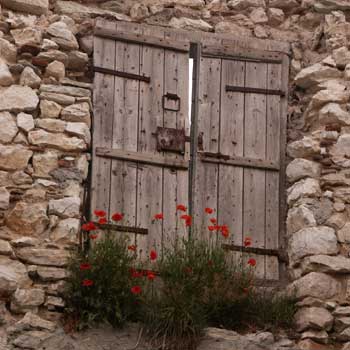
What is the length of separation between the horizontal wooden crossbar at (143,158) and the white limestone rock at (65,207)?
0.64 m

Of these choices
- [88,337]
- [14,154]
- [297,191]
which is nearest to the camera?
[88,337]

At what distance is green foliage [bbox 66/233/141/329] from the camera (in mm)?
7867

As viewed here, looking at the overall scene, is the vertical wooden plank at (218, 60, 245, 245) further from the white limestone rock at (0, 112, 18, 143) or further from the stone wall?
the white limestone rock at (0, 112, 18, 143)

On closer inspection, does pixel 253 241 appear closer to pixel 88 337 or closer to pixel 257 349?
pixel 257 349

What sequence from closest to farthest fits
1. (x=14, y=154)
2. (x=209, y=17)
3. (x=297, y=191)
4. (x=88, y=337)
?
1. (x=88, y=337)
2. (x=14, y=154)
3. (x=297, y=191)
4. (x=209, y=17)

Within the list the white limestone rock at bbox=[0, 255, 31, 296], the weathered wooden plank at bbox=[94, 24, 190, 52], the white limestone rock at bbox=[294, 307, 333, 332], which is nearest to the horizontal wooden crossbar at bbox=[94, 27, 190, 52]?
the weathered wooden plank at bbox=[94, 24, 190, 52]

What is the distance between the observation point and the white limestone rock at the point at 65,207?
8.27 metres

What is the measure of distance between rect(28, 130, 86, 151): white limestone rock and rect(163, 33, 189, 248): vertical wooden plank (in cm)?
83

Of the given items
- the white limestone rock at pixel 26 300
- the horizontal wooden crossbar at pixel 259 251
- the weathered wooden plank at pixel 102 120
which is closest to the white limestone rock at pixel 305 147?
the horizontal wooden crossbar at pixel 259 251

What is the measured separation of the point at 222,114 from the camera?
30.7 ft

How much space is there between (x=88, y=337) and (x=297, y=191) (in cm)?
226

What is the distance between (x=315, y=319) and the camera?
8211mm

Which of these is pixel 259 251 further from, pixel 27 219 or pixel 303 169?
pixel 27 219

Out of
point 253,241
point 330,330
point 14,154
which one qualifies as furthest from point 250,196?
point 14,154
